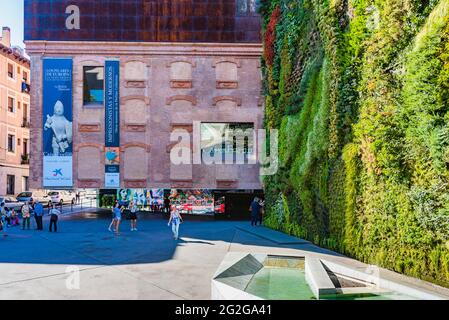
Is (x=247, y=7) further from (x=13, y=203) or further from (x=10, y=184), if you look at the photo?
(x=10, y=184)

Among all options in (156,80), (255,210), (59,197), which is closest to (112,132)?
(156,80)

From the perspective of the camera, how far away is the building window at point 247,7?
29281 mm

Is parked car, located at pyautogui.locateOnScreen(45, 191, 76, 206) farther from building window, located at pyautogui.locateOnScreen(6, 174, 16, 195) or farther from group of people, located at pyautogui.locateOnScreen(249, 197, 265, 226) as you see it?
group of people, located at pyautogui.locateOnScreen(249, 197, 265, 226)

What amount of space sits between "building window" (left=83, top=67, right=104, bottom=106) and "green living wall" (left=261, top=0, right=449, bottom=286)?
14.9 metres

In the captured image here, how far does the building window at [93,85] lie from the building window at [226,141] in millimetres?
7765

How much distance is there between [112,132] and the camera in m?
28.5

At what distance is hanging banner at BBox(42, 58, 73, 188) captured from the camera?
92.7ft

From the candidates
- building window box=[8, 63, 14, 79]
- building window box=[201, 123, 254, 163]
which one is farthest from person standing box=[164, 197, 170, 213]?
building window box=[8, 63, 14, 79]

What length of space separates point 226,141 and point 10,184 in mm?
29095

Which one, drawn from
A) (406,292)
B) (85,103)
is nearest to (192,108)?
(85,103)

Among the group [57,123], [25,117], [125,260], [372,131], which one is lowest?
[125,260]

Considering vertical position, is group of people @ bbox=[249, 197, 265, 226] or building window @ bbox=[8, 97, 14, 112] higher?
building window @ bbox=[8, 97, 14, 112]

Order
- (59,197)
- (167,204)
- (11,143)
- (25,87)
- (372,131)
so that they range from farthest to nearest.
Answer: (25,87)
(11,143)
(59,197)
(167,204)
(372,131)

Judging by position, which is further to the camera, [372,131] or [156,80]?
[156,80]
